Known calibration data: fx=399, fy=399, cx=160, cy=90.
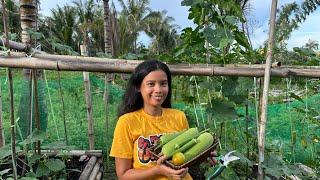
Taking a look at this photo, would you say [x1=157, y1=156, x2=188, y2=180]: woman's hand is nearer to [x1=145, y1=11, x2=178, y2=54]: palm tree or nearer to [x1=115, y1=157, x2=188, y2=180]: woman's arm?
[x1=115, y1=157, x2=188, y2=180]: woman's arm

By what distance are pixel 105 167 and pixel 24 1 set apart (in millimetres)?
1947

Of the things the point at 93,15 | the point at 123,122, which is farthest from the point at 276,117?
the point at 93,15

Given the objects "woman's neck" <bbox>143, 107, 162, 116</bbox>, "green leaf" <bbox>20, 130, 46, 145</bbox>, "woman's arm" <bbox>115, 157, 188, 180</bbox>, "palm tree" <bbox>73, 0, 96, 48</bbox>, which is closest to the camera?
"woman's arm" <bbox>115, 157, 188, 180</bbox>

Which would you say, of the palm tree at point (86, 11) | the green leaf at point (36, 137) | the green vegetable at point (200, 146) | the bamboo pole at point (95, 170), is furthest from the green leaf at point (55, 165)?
the palm tree at point (86, 11)

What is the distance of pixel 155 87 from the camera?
1852 millimetres

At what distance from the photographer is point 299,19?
21828 mm

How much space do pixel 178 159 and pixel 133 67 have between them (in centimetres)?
64

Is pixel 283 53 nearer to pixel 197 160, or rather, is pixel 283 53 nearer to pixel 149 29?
pixel 197 160

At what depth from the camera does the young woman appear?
181 cm

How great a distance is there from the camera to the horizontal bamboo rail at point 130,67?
1.95m

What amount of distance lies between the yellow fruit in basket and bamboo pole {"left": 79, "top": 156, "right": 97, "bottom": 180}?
1.45 metres

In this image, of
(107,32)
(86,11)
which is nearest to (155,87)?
(107,32)

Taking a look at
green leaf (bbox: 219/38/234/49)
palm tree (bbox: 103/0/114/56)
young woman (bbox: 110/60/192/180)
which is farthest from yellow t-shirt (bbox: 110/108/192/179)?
palm tree (bbox: 103/0/114/56)

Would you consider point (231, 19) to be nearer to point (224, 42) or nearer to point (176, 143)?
point (224, 42)
